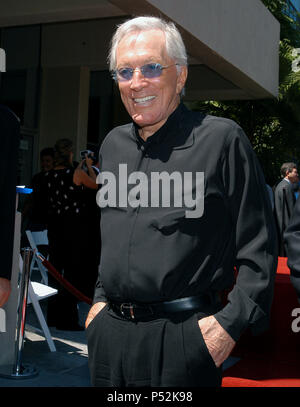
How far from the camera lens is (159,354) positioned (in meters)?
1.88

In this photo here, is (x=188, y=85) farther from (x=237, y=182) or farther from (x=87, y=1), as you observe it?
(x=237, y=182)

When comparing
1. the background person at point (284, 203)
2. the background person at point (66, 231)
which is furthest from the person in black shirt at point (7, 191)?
the background person at point (284, 203)

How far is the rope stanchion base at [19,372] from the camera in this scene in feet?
14.7

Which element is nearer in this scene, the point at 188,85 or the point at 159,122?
the point at 159,122

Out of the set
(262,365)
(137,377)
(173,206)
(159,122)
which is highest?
(159,122)

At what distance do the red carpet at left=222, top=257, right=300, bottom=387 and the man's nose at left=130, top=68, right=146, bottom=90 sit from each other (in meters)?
1.76

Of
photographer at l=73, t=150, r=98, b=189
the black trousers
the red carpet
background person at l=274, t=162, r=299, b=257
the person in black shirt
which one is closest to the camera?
the person in black shirt

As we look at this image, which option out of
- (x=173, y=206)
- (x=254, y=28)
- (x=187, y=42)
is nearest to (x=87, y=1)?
(x=187, y=42)

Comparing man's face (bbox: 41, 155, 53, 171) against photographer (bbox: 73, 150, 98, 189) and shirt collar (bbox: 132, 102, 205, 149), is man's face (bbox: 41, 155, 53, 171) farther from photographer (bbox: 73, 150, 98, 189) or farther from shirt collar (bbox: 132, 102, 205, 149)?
shirt collar (bbox: 132, 102, 205, 149)

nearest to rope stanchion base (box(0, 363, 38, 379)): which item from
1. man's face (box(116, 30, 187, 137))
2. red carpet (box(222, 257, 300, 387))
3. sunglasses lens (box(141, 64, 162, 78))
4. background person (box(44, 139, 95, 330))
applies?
background person (box(44, 139, 95, 330))

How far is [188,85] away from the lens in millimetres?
15812

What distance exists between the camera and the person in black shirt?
175 cm

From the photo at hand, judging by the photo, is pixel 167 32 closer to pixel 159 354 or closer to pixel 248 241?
pixel 248 241
